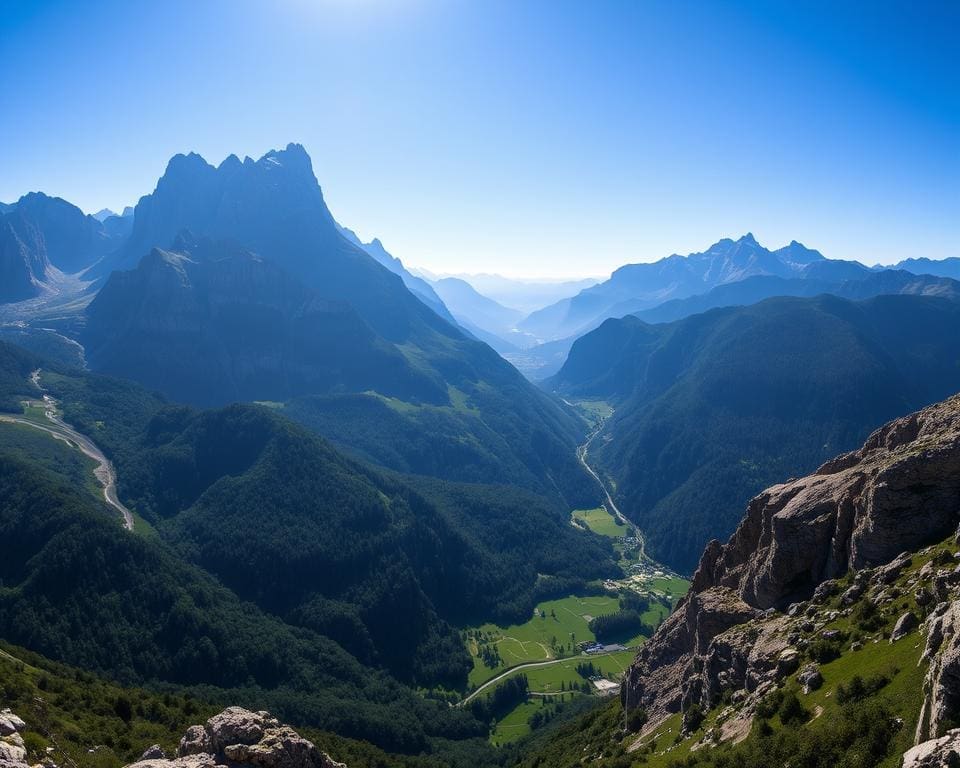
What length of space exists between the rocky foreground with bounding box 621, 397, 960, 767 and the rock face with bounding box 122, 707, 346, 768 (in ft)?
116

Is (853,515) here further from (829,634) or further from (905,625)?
(905,625)

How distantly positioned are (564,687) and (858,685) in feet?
517

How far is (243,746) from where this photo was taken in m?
43.6

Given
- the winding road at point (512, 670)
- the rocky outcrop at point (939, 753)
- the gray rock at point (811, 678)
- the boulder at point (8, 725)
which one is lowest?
the winding road at point (512, 670)

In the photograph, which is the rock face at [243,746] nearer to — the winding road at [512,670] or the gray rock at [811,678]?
the gray rock at [811,678]

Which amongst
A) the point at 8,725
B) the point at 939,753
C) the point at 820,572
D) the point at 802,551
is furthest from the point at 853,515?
the point at 8,725

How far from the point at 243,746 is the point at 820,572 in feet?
189

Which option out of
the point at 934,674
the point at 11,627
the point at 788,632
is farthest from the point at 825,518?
the point at 11,627

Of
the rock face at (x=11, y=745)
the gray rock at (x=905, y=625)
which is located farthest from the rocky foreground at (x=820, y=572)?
the rock face at (x=11, y=745)

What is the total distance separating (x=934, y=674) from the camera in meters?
31.7

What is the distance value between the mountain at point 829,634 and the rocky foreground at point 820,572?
0.15 metres

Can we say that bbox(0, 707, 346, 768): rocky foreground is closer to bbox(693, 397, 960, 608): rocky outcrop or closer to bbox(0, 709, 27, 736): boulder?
bbox(0, 709, 27, 736): boulder

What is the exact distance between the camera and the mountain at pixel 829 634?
35562 mm

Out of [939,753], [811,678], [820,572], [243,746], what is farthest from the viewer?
[820,572]
